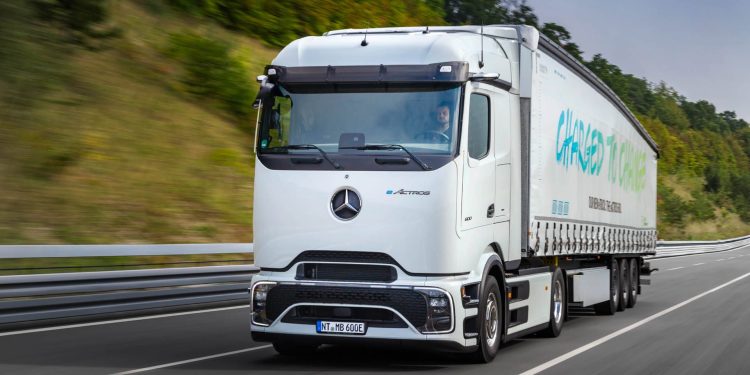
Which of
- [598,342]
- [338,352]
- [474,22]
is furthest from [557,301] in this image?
[474,22]

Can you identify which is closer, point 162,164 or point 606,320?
point 606,320

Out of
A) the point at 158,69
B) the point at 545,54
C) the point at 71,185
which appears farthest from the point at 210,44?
the point at 545,54

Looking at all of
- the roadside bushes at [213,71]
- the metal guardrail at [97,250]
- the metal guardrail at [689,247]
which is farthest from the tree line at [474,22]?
the metal guardrail at [689,247]

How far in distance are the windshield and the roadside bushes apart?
18181 millimetres

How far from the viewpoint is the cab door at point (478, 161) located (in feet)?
32.8

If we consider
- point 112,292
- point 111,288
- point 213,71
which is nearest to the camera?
point 111,288

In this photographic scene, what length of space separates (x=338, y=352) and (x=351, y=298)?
1.89 metres

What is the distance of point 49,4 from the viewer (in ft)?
62.8

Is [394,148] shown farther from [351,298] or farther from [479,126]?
[351,298]

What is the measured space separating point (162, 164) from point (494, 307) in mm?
14465

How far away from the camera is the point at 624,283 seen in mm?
19109

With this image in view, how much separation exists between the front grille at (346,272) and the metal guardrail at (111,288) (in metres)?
4.09

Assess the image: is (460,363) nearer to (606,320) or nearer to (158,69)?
(606,320)

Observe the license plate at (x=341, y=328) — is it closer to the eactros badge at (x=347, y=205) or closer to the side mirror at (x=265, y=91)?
the eactros badge at (x=347, y=205)
